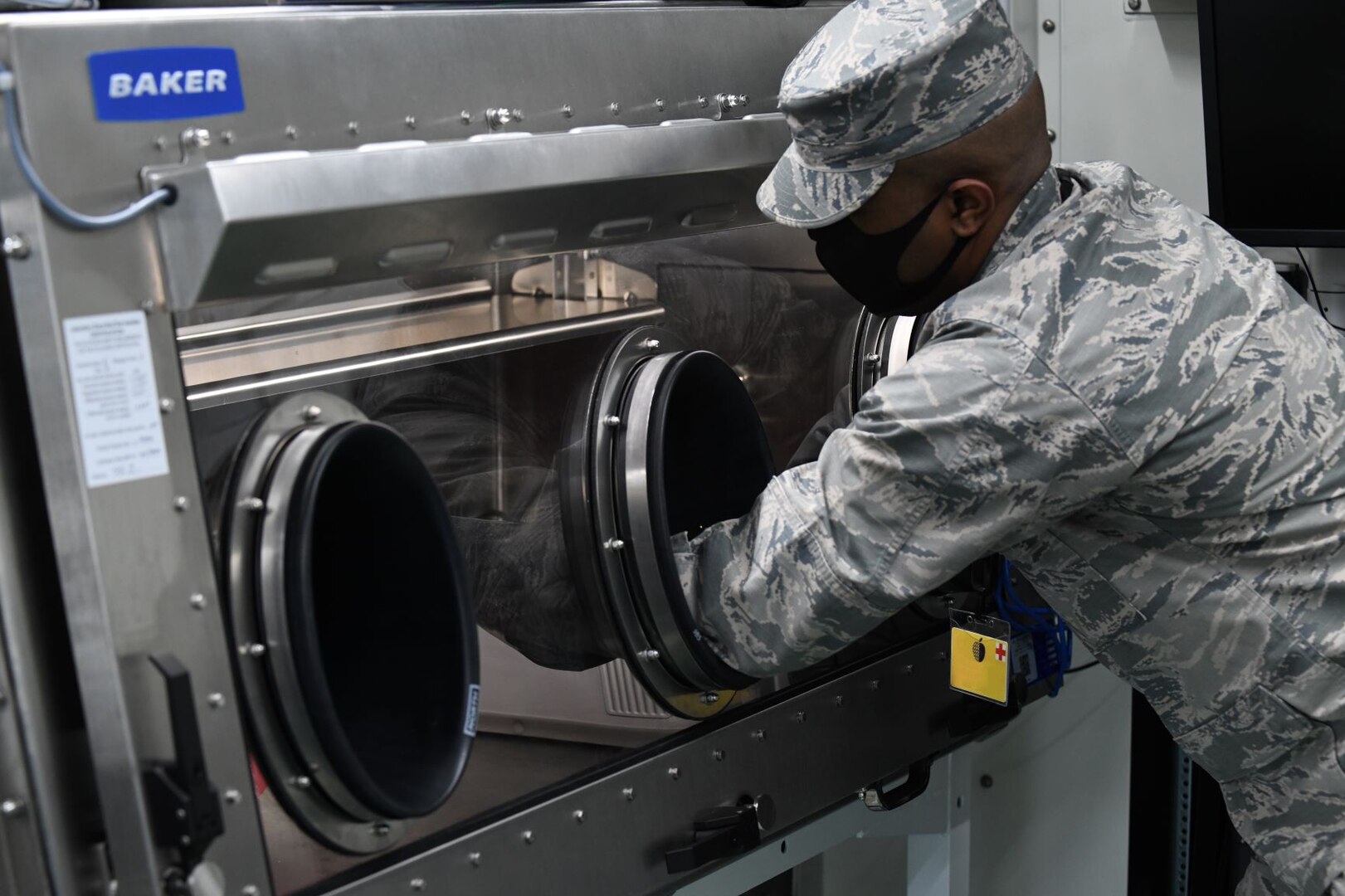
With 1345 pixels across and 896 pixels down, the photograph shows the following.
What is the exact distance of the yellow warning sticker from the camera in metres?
1.80

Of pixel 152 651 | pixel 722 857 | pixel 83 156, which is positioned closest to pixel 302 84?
pixel 83 156

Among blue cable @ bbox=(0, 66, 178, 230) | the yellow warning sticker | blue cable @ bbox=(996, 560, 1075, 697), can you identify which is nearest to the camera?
blue cable @ bbox=(0, 66, 178, 230)

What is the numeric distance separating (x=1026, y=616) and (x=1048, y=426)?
0.78m

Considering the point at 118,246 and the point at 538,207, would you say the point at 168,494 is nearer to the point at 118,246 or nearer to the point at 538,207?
the point at 118,246

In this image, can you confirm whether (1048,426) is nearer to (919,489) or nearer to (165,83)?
(919,489)

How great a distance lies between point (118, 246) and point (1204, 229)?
1116mm

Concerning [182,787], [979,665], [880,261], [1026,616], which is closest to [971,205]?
[880,261]

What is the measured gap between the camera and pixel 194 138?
3.38 ft

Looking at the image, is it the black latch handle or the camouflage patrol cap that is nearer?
the camouflage patrol cap

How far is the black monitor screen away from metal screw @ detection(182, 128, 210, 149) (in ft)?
5.30

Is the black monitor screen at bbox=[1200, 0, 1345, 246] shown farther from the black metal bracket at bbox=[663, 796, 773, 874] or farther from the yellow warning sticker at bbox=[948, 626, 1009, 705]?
the black metal bracket at bbox=[663, 796, 773, 874]

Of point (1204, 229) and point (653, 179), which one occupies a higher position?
point (653, 179)

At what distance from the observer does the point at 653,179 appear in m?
1.33

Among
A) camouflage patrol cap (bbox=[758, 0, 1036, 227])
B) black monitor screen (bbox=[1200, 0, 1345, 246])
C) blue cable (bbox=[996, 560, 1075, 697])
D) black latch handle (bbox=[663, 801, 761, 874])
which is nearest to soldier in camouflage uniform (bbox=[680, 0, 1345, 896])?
camouflage patrol cap (bbox=[758, 0, 1036, 227])
